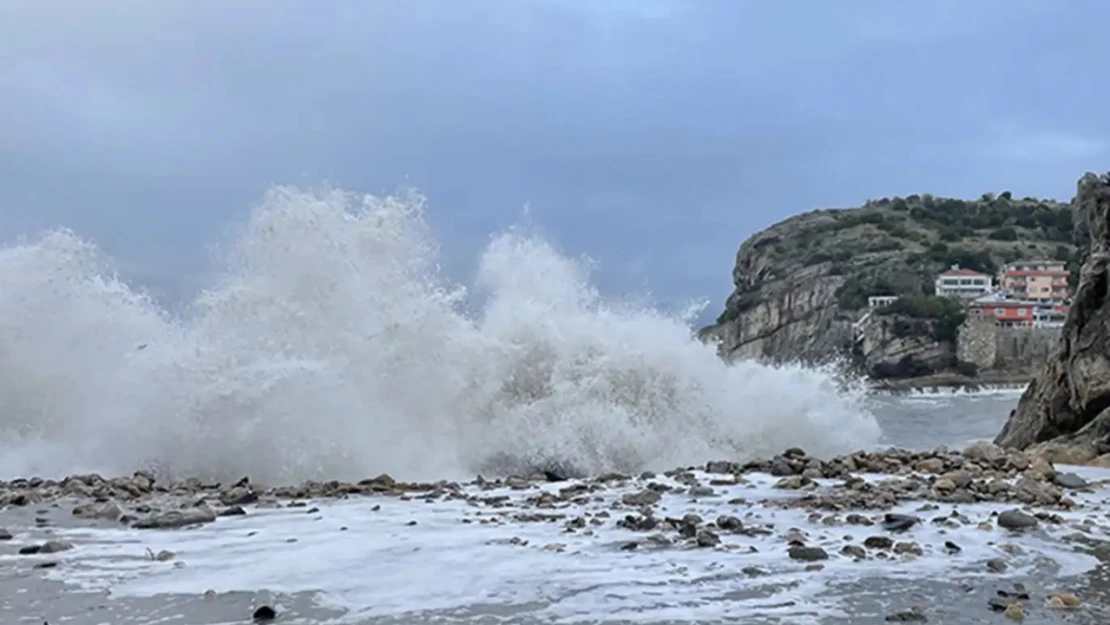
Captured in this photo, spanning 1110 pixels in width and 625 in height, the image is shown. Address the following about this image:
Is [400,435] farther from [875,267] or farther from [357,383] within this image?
[875,267]

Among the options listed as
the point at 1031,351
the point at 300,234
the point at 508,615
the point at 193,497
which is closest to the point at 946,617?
the point at 508,615

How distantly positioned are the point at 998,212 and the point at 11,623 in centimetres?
12624

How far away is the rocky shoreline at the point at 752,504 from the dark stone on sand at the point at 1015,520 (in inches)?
0.4

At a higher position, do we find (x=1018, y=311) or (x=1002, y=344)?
(x=1018, y=311)

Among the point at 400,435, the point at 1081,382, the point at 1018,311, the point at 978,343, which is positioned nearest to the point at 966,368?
the point at 978,343

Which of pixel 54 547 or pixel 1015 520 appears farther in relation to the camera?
pixel 1015 520

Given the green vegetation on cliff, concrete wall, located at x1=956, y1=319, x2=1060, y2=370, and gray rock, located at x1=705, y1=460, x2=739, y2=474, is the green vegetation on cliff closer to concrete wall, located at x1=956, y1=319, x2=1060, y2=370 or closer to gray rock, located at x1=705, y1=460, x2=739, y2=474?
concrete wall, located at x1=956, y1=319, x2=1060, y2=370

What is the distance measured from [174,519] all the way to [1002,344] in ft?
240

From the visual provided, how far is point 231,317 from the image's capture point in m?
12.3

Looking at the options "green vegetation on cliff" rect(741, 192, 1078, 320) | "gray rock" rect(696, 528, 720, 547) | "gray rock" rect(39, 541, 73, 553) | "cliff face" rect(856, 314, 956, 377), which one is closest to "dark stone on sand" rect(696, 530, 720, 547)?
"gray rock" rect(696, 528, 720, 547)

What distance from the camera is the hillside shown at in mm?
76250

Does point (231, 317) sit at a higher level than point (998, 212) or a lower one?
lower

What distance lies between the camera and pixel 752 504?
288 inches

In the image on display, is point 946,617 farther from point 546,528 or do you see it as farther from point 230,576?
point 230,576
